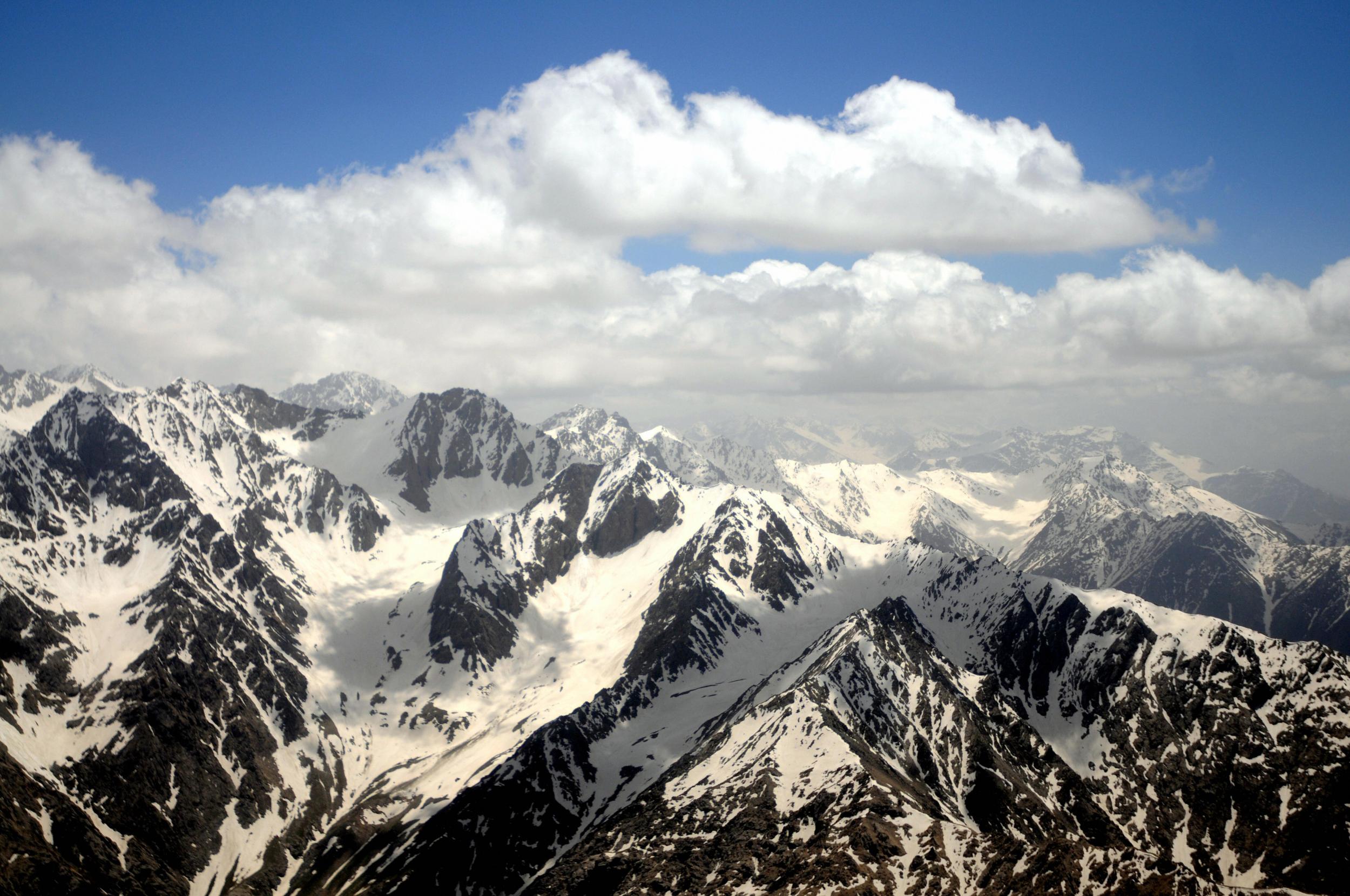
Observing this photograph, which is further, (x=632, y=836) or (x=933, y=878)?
(x=632, y=836)

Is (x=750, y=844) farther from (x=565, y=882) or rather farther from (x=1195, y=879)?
(x=1195, y=879)

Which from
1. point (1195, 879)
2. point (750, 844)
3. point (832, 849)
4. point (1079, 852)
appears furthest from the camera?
point (750, 844)

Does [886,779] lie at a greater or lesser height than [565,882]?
greater

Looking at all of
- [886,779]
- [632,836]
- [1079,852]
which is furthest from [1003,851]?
[632,836]

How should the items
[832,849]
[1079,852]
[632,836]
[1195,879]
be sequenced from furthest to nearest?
[632,836], [832,849], [1079,852], [1195,879]

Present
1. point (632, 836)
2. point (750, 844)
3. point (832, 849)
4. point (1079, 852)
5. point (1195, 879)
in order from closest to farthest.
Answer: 1. point (1195, 879)
2. point (1079, 852)
3. point (832, 849)
4. point (750, 844)
5. point (632, 836)

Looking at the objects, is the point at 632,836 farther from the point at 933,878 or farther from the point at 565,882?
the point at 933,878

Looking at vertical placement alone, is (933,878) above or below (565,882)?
above

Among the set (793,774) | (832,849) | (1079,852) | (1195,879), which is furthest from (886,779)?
(1195,879)

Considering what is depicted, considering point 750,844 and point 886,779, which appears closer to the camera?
point 750,844
